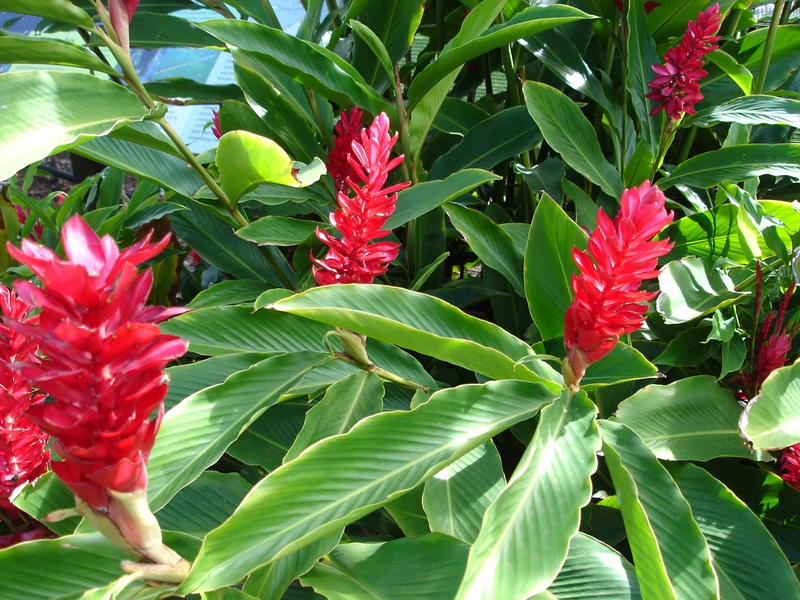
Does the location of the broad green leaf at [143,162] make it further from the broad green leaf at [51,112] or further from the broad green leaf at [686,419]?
the broad green leaf at [686,419]

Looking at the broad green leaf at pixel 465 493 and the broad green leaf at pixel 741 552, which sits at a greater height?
the broad green leaf at pixel 465 493

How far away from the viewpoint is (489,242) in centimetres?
85

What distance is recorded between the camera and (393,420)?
19.5 inches

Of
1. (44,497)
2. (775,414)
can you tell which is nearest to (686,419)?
(775,414)

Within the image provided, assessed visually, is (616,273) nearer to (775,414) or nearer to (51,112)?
(775,414)

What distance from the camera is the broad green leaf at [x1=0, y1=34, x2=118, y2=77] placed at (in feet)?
1.91

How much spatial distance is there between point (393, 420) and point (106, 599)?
0.23 meters

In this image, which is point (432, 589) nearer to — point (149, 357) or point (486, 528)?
point (486, 528)

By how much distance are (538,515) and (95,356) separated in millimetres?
317

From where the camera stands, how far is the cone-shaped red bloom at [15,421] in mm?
515

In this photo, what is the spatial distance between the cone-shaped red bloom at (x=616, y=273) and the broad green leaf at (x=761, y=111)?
0.50 metres

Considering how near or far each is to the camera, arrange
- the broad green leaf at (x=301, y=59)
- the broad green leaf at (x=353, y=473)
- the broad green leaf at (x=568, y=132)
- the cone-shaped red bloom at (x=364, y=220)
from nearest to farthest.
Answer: the broad green leaf at (x=353, y=473), the cone-shaped red bloom at (x=364, y=220), the broad green leaf at (x=301, y=59), the broad green leaf at (x=568, y=132)

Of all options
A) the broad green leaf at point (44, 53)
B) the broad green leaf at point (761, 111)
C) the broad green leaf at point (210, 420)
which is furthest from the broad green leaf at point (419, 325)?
the broad green leaf at point (761, 111)

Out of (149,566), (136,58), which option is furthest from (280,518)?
(136,58)
